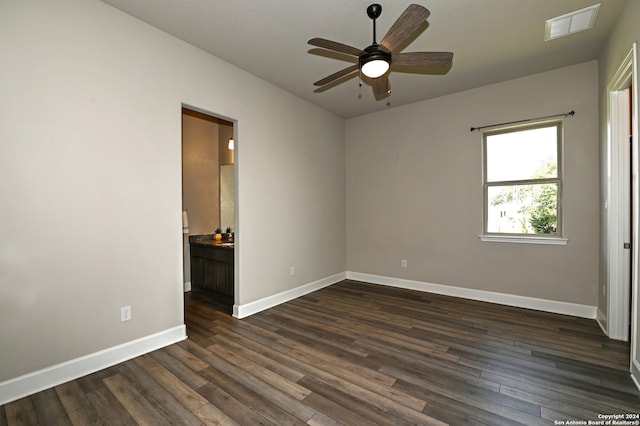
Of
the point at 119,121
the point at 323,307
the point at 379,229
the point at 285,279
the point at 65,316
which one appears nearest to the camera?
the point at 65,316

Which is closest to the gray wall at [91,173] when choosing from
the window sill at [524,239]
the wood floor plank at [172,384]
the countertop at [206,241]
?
the wood floor plank at [172,384]

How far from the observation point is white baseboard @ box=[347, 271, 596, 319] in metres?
3.49

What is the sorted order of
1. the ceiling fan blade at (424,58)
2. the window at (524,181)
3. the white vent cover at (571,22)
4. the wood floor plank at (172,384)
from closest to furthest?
the wood floor plank at (172,384), the ceiling fan blade at (424,58), the white vent cover at (571,22), the window at (524,181)

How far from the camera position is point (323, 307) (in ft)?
12.8

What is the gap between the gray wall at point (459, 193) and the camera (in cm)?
346

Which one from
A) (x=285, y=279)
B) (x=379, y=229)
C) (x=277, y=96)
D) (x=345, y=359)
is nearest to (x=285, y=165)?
(x=277, y=96)

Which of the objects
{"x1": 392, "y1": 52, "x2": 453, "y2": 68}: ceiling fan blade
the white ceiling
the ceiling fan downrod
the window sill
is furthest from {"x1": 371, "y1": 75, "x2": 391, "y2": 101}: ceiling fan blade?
the window sill

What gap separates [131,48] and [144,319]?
249 centimetres

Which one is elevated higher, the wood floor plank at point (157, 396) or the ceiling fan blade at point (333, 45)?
the ceiling fan blade at point (333, 45)

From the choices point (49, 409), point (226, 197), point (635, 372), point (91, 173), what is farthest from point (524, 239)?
point (49, 409)

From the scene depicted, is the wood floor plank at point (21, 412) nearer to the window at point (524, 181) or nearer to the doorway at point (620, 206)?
the doorway at point (620, 206)

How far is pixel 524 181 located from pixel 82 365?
517 cm

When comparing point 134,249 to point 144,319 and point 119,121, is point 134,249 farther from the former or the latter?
point 119,121

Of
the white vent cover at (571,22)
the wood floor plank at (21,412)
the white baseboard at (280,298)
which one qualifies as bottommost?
the wood floor plank at (21,412)
